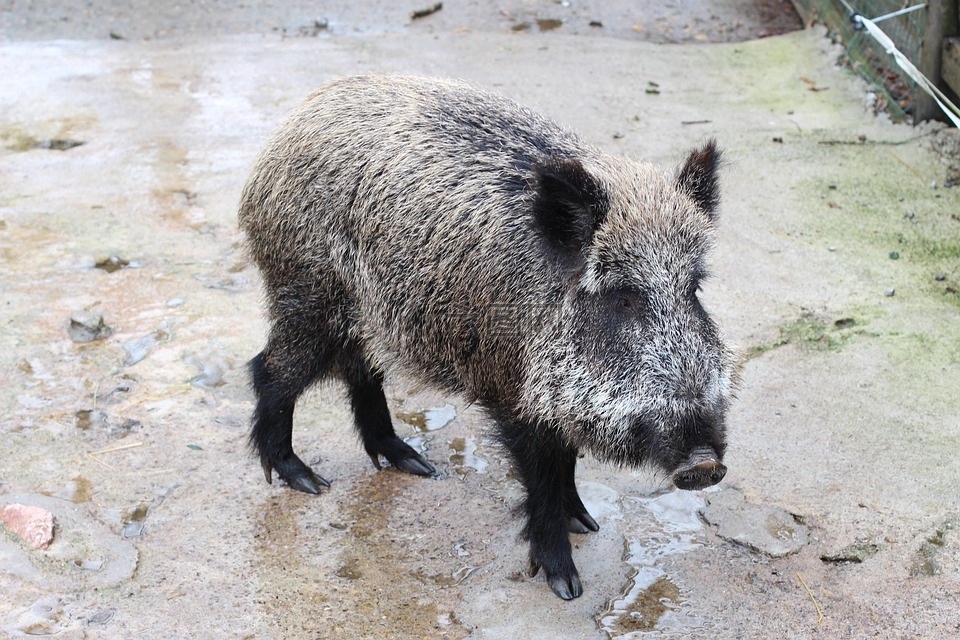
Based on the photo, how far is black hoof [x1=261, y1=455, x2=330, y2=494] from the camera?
168 inches

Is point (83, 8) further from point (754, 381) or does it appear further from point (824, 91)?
point (754, 381)

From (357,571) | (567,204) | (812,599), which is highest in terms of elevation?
(567,204)

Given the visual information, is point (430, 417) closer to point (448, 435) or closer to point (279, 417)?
point (448, 435)

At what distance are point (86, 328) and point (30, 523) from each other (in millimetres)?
1523

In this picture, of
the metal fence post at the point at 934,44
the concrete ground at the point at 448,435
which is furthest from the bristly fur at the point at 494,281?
the metal fence post at the point at 934,44

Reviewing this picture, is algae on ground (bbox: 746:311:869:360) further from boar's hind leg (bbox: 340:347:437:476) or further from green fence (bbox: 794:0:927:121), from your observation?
green fence (bbox: 794:0:927:121)

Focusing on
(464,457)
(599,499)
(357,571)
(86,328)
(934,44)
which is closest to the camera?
(357,571)

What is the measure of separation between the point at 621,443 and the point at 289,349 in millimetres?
1538

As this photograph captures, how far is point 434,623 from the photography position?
3496 mm

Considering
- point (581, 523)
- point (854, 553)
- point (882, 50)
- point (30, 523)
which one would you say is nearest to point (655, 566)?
point (581, 523)

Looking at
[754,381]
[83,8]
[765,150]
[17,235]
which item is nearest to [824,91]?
[765,150]

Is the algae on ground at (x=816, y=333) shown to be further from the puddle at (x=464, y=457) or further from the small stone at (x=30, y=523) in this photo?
the small stone at (x=30, y=523)

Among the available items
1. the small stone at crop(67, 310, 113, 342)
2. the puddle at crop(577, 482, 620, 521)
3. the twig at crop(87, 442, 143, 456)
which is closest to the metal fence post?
the puddle at crop(577, 482, 620, 521)

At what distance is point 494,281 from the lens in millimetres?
3545
